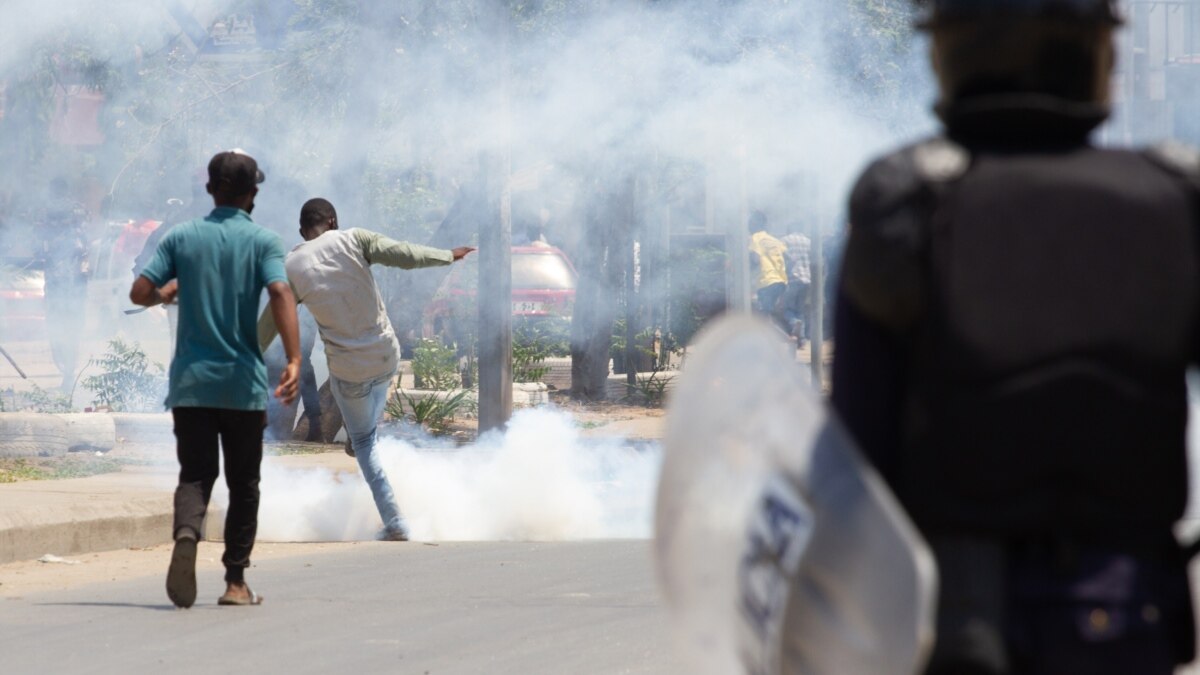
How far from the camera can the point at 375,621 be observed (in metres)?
5.71

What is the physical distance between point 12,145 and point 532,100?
518 centimetres

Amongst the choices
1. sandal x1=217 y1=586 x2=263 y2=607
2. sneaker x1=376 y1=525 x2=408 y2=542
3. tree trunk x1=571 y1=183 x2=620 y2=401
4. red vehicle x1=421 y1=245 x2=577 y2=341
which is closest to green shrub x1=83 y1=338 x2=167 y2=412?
red vehicle x1=421 y1=245 x2=577 y2=341

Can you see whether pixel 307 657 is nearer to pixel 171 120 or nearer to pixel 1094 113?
pixel 1094 113

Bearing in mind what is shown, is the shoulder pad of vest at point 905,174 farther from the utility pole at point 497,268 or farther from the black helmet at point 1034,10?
the utility pole at point 497,268

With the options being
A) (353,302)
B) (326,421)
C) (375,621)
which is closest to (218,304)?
(375,621)

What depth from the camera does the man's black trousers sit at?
229 inches

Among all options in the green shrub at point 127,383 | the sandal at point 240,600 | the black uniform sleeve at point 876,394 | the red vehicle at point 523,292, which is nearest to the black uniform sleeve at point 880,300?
the black uniform sleeve at point 876,394

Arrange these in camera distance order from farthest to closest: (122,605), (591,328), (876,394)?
(591,328) < (122,605) < (876,394)

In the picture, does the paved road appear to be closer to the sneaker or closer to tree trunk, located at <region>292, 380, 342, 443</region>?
the sneaker

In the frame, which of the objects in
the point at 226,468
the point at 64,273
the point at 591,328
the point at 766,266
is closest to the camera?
the point at 226,468

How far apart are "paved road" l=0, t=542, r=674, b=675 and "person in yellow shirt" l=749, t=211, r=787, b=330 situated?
29.8 ft

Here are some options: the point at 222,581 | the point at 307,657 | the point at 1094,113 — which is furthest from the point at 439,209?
the point at 1094,113

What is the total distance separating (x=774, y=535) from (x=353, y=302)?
576cm

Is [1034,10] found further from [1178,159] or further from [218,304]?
[218,304]
